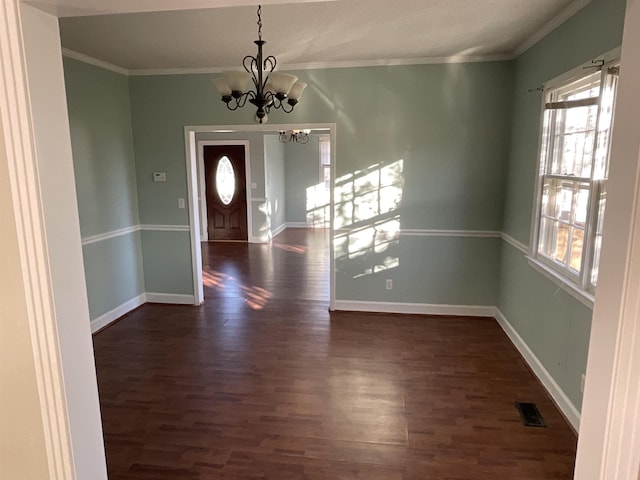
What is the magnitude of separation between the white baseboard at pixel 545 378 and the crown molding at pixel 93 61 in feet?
15.4

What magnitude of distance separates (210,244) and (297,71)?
5.08 m

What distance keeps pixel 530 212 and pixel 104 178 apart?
407 cm

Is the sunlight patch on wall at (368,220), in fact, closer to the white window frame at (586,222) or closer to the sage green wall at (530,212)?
the sage green wall at (530,212)

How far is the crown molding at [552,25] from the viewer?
103 inches

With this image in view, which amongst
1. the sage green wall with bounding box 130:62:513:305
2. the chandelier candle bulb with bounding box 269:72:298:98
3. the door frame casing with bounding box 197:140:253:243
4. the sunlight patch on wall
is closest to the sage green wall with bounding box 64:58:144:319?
the sage green wall with bounding box 130:62:513:305

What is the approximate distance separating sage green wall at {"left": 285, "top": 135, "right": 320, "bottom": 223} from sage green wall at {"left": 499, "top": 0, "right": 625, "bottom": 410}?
654 centimetres

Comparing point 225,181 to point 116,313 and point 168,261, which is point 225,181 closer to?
point 168,261

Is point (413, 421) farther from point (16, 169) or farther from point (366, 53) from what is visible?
point (366, 53)

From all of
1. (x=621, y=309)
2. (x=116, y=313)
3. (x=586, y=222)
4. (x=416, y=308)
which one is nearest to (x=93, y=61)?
(x=116, y=313)

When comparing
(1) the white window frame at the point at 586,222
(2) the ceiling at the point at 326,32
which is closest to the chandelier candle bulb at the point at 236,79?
(2) the ceiling at the point at 326,32

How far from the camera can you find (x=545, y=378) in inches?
120

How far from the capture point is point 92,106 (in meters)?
4.02

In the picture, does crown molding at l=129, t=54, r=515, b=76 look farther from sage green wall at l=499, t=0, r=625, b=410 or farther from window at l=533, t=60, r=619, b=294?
window at l=533, t=60, r=619, b=294

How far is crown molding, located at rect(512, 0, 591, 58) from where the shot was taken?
2.61 m
